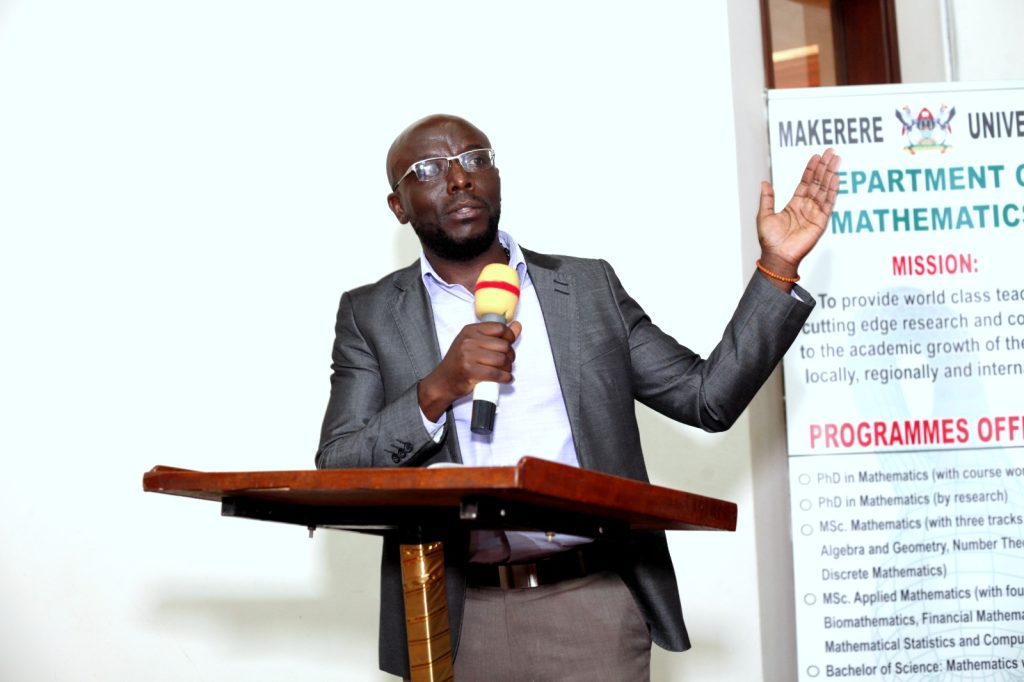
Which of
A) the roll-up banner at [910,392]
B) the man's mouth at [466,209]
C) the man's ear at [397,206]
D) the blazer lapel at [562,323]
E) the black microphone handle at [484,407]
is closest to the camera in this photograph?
the black microphone handle at [484,407]

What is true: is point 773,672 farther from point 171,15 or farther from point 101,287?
point 171,15

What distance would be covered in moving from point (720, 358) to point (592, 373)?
0.93ft

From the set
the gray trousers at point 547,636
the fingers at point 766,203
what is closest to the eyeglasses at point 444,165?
the fingers at point 766,203

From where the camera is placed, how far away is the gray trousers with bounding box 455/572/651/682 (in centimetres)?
230

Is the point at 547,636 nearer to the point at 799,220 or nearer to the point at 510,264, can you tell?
the point at 510,264

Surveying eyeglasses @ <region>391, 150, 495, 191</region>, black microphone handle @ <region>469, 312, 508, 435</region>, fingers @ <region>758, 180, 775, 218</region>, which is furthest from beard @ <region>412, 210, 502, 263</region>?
black microphone handle @ <region>469, 312, 508, 435</region>

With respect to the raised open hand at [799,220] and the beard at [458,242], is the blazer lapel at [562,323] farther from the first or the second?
the raised open hand at [799,220]

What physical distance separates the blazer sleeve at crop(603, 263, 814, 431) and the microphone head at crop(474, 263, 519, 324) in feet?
1.64

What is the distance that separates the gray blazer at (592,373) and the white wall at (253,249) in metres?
1.34

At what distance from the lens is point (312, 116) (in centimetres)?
400

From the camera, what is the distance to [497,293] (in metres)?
2.07

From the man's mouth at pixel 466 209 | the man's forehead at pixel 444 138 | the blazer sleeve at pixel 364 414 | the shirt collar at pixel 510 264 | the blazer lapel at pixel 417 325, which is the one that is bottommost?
the blazer sleeve at pixel 364 414

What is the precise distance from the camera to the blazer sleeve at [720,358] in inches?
89.2

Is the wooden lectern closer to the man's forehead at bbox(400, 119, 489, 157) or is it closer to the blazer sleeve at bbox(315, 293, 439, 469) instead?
the blazer sleeve at bbox(315, 293, 439, 469)
